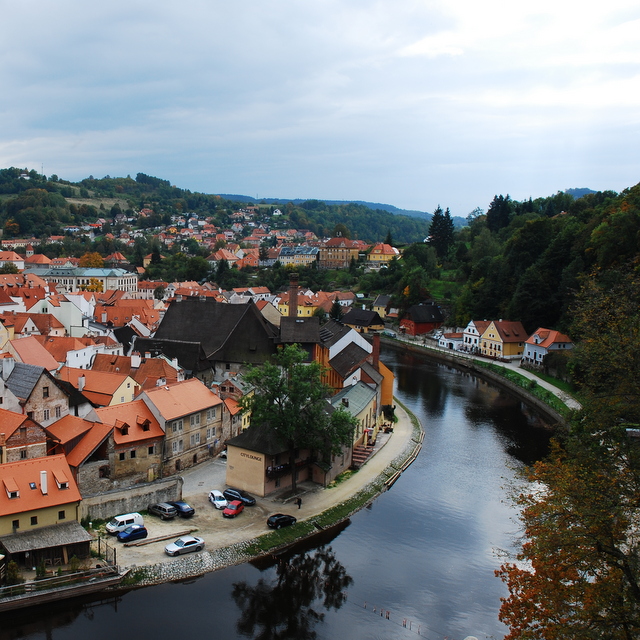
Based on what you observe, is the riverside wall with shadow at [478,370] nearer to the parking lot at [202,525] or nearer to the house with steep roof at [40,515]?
the parking lot at [202,525]

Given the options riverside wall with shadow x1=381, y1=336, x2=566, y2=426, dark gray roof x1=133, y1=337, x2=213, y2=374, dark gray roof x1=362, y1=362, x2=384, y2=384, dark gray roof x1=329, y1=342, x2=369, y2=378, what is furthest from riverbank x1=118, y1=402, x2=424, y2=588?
riverside wall with shadow x1=381, y1=336, x2=566, y2=426

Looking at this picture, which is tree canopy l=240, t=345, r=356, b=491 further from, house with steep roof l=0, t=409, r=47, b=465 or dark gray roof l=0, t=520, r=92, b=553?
dark gray roof l=0, t=520, r=92, b=553

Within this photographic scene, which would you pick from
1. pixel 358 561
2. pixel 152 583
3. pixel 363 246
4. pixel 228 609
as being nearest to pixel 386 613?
pixel 358 561

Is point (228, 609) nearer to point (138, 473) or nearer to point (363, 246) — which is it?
point (138, 473)

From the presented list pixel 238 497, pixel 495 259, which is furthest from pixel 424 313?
pixel 238 497

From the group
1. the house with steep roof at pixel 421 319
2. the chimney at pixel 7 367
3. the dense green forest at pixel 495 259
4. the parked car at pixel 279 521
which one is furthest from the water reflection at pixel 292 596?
A: the house with steep roof at pixel 421 319

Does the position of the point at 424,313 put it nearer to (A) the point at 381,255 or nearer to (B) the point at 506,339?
(B) the point at 506,339

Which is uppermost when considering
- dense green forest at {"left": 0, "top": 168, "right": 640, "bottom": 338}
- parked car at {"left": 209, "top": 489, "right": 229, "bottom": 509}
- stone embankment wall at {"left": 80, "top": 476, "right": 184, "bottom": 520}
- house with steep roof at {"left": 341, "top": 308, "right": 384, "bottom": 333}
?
dense green forest at {"left": 0, "top": 168, "right": 640, "bottom": 338}

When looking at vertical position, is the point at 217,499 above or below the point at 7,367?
below
